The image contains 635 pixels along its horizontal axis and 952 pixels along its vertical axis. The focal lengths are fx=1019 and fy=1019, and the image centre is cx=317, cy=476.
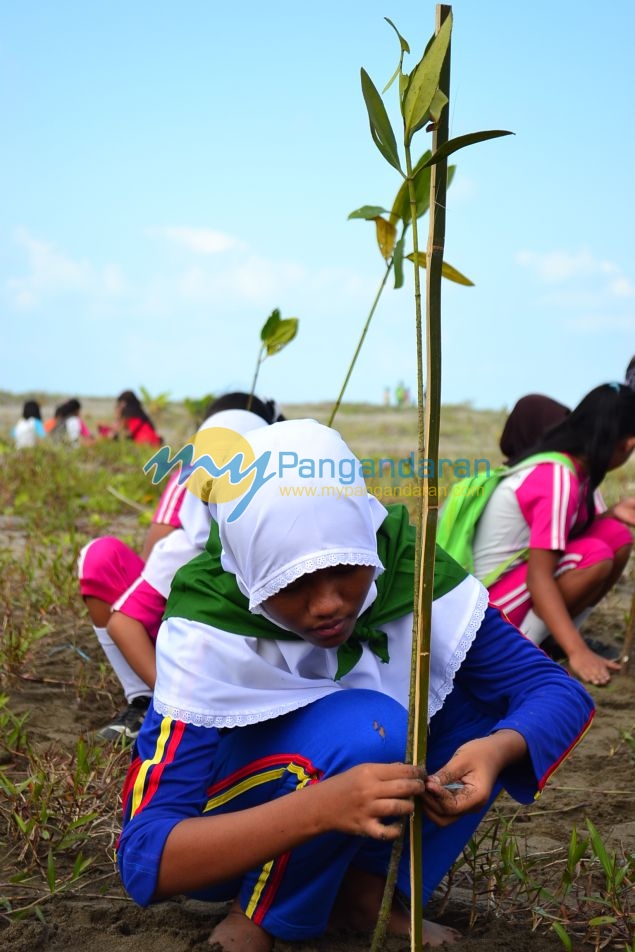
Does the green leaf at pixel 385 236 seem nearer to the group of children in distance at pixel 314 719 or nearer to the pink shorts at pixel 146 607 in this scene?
the group of children in distance at pixel 314 719

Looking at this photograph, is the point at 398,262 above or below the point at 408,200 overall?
below

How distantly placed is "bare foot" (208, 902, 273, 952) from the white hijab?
32cm

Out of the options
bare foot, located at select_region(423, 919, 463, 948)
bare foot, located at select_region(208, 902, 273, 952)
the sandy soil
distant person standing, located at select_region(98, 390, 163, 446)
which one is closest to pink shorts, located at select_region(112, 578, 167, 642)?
the sandy soil

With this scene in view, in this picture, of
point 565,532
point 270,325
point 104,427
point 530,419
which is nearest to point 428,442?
point 270,325

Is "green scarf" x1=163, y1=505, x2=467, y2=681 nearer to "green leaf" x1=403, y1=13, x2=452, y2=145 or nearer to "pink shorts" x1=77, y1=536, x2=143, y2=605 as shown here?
"green leaf" x1=403, y1=13, x2=452, y2=145

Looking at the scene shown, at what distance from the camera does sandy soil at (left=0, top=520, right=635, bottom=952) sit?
1.57 meters

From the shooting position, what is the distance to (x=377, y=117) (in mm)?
1150

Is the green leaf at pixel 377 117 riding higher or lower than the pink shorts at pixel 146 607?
higher

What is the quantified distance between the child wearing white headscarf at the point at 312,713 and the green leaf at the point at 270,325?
2.85 feet

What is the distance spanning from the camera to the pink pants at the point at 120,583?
250cm

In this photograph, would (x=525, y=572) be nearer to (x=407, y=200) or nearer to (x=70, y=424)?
(x=407, y=200)

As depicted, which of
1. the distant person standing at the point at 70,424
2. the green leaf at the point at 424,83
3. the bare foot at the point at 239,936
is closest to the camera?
the green leaf at the point at 424,83

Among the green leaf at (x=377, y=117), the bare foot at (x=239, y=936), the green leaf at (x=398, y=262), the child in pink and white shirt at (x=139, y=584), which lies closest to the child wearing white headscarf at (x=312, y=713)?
the bare foot at (x=239, y=936)

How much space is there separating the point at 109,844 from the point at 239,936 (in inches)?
17.3
